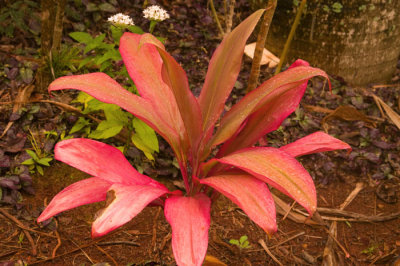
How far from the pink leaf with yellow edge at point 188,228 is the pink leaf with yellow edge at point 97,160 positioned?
6.3 inches

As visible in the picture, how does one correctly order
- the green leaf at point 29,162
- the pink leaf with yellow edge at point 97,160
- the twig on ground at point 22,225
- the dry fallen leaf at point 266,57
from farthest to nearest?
the dry fallen leaf at point 266,57, the green leaf at point 29,162, the twig on ground at point 22,225, the pink leaf with yellow edge at point 97,160

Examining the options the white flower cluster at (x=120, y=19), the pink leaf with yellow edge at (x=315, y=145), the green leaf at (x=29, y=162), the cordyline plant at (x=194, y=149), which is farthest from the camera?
the green leaf at (x=29, y=162)

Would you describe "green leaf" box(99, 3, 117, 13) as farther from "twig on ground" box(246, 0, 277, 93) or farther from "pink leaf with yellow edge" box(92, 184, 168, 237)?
"pink leaf with yellow edge" box(92, 184, 168, 237)

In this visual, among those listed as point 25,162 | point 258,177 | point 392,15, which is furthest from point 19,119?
point 392,15

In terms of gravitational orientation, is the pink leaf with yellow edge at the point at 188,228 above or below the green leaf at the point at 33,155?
above

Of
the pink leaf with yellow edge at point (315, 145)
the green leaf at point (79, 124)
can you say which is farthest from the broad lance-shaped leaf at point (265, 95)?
the green leaf at point (79, 124)

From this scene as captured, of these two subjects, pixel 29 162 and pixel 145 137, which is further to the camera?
pixel 29 162

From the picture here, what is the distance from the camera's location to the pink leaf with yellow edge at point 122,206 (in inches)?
42.2

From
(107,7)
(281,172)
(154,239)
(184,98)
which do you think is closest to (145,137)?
(154,239)

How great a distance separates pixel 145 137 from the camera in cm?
216

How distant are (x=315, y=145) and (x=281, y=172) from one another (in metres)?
0.34

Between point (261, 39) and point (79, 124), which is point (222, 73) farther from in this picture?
point (79, 124)

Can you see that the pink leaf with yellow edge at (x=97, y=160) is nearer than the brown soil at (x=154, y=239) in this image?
Yes

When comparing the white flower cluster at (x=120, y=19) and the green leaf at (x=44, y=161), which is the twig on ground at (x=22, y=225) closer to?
the green leaf at (x=44, y=161)
